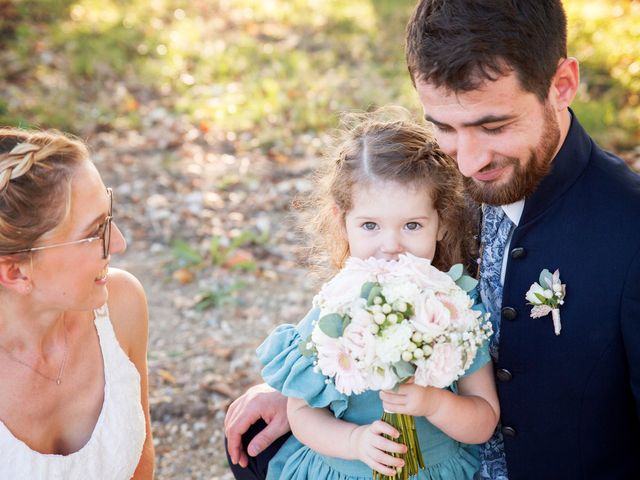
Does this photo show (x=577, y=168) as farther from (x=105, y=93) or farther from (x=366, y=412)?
(x=105, y=93)

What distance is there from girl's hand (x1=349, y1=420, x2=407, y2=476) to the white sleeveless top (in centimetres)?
100

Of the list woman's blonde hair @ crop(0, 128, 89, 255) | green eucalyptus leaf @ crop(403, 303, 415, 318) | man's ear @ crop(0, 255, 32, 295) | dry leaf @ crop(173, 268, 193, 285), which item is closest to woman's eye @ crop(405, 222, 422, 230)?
green eucalyptus leaf @ crop(403, 303, 415, 318)

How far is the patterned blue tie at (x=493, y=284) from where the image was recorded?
2.84 metres

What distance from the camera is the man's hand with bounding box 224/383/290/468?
122 inches

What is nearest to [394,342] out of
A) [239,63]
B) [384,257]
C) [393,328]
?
[393,328]

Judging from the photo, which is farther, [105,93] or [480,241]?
[105,93]

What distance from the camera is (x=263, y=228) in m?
6.29

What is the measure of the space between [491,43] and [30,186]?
4.88 ft

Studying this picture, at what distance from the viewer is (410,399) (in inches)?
93.7

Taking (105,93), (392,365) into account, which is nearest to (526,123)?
(392,365)

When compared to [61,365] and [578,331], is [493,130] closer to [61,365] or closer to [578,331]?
[578,331]

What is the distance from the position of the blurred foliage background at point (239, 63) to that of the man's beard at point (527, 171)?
435 cm

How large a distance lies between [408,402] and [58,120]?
5865 millimetres

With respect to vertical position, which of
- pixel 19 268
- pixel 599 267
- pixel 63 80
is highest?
pixel 599 267
